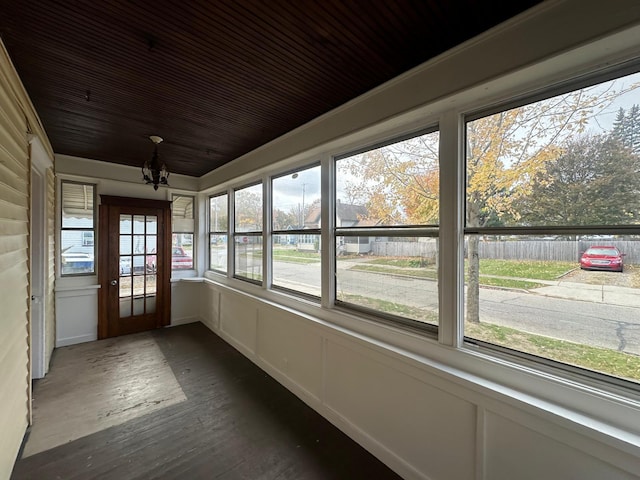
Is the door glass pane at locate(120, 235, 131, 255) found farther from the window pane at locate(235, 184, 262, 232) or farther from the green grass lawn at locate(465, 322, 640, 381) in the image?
the green grass lawn at locate(465, 322, 640, 381)

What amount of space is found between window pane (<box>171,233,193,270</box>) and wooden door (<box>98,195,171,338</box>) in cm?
19

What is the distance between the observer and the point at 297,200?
3.10 m

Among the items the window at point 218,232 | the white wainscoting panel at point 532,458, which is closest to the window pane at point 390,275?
the white wainscoting panel at point 532,458

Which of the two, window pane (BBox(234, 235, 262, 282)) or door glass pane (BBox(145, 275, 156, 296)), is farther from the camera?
door glass pane (BBox(145, 275, 156, 296))

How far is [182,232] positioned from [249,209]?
6.29ft

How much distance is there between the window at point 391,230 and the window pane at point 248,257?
1.54 metres

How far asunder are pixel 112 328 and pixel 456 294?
493 centimetres

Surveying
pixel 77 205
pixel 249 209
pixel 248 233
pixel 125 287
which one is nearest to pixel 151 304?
pixel 125 287

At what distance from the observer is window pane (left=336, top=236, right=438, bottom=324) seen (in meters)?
1.93

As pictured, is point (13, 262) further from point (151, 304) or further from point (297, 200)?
point (151, 304)

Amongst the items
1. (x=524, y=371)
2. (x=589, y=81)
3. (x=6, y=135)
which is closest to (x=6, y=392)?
(x=6, y=135)

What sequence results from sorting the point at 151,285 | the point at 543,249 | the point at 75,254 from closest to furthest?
1. the point at 543,249
2. the point at 75,254
3. the point at 151,285

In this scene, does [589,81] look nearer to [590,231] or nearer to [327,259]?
[590,231]

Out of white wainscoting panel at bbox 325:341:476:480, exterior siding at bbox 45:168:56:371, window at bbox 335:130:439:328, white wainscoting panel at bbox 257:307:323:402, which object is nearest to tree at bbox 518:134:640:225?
window at bbox 335:130:439:328
